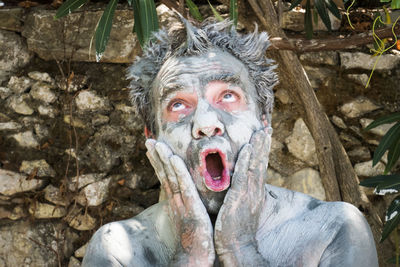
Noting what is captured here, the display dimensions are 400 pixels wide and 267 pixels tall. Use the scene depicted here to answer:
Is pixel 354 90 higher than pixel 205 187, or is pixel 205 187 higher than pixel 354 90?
pixel 205 187

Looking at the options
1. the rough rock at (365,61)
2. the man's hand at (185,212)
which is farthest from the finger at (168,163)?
the rough rock at (365,61)

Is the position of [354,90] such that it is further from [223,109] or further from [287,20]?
[223,109]

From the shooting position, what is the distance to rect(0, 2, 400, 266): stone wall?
3.61 meters

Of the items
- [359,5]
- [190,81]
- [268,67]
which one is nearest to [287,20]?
[359,5]

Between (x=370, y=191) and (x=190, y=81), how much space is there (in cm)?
200

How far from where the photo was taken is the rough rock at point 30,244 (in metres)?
3.57

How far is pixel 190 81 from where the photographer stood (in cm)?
195

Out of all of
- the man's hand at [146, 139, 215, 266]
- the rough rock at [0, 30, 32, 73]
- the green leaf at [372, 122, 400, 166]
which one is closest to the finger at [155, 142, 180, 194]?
the man's hand at [146, 139, 215, 266]

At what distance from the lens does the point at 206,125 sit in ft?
6.01

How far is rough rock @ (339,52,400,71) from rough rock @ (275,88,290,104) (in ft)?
1.22

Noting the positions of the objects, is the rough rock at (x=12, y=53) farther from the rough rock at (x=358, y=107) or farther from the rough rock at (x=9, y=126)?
the rough rock at (x=358, y=107)

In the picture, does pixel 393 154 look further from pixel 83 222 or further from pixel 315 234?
pixel 83 222

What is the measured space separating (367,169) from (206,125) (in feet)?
6.64

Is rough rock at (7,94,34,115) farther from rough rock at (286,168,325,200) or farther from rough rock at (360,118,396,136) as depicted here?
rough rock at (360,118,396,136)
